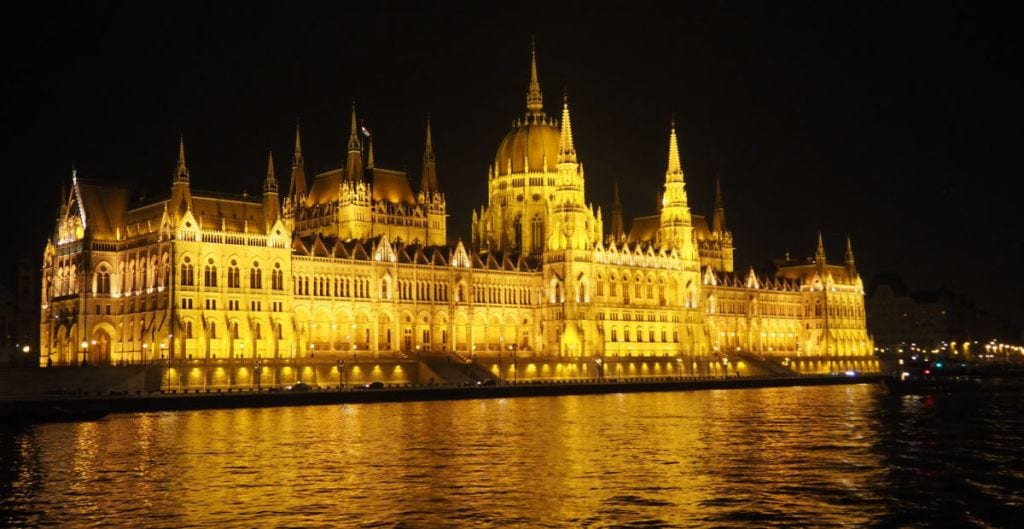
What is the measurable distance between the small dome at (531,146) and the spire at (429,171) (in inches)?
385

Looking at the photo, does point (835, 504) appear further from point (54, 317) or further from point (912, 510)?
point (54, 317)

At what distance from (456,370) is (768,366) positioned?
5594 centimetres

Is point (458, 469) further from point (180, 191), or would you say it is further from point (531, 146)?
point (531, 146)

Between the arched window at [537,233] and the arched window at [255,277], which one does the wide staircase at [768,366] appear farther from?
the arched window at [255,277]

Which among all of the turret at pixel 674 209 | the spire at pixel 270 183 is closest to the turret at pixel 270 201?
the spire at pixel 270 183

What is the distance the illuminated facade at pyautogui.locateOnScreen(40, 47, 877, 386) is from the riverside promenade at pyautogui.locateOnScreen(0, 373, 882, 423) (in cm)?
910

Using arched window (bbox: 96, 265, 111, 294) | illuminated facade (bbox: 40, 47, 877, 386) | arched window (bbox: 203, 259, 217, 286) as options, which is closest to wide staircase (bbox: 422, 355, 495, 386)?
illuminated facade (bbox: 40, 47, 877, 386)

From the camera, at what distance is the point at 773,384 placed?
497 feet

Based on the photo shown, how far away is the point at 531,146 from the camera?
161 meters

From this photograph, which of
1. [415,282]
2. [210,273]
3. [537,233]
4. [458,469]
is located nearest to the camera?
[458,469]

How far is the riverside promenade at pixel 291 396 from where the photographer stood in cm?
9044

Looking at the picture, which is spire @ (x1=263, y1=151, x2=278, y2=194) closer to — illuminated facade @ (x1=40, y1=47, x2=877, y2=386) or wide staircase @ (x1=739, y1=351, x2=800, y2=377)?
illuminated facade @ (x1=40, y1=47, x2=877, y2=386)

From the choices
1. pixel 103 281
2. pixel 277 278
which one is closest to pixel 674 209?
pixel 277 278

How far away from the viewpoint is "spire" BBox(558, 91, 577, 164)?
152750mm
